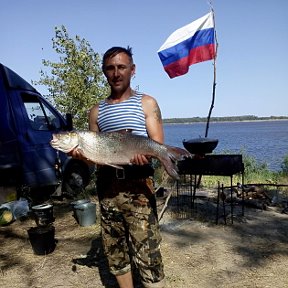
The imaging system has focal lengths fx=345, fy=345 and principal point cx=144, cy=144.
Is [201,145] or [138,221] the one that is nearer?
[138,221]

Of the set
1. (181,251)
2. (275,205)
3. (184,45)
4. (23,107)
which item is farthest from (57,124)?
(275,205)

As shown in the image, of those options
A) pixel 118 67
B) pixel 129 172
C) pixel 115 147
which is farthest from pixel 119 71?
pixel 129 172

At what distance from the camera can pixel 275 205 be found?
23.7ft

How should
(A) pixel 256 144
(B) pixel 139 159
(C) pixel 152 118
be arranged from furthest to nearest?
(A) pixel 256 144 → (C) pixel 152 118 → (B) pixel 139 159

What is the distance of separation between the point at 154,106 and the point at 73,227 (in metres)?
4.02

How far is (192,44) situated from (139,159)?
23.4ft

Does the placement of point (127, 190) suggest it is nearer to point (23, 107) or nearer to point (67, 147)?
point (67, 147)

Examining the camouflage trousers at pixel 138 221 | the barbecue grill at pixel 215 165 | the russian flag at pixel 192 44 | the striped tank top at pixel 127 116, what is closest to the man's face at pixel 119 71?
the striped tank top at pixel 127 116

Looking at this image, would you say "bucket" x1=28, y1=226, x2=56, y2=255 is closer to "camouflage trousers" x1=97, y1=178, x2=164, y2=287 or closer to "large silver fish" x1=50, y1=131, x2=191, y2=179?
"camouflage trousers" x1=97, y1=178, x2=164, y2=287

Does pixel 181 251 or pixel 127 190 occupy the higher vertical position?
pixel 127 190

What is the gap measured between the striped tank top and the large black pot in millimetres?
2870

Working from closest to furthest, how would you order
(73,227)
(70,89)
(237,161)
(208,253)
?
(208,253) < (237,161) < (73,227) < (70,89)

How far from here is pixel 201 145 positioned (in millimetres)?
5551

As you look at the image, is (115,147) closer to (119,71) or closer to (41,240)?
(119,71)
